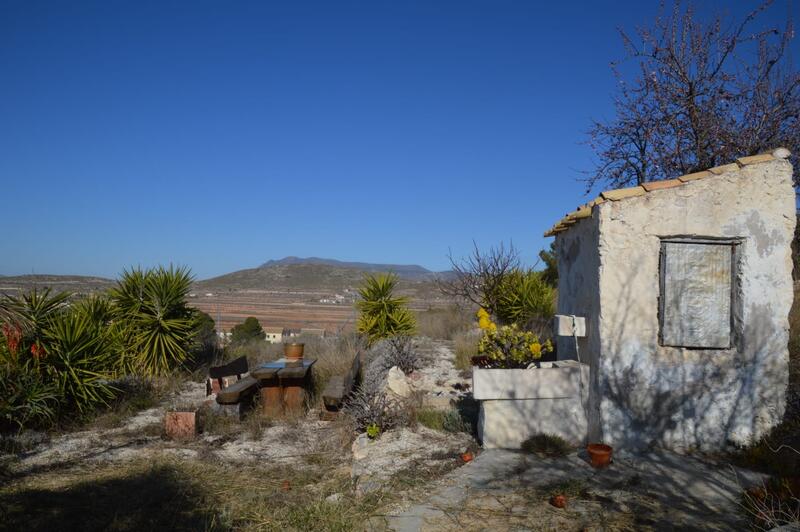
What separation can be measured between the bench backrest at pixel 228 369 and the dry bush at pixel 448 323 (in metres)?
6.68

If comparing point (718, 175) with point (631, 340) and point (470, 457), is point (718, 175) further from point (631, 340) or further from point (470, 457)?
point (470, 457)

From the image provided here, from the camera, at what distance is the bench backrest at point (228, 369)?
Answer: 9141 millimetres

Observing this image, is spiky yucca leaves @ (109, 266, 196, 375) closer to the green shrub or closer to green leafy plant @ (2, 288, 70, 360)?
green leafy plant @ (2, 288, 70, 360)

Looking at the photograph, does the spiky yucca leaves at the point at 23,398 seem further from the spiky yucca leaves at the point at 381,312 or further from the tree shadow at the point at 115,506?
the spiky yucca leaves at the point at 381,312

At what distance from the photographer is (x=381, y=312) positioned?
13.4m

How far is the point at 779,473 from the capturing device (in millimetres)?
4883

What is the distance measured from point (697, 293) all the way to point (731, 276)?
15.8 inches

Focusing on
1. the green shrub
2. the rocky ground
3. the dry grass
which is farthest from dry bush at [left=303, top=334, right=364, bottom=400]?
the green shrub

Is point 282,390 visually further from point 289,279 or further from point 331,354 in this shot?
point 289,279

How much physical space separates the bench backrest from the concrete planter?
522cm

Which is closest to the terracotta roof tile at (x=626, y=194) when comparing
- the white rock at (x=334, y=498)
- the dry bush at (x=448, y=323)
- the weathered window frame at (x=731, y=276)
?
the weathered window frame at (x=731, y=276)

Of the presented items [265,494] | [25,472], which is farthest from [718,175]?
[25,472]

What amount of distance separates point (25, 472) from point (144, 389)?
13.5 ft

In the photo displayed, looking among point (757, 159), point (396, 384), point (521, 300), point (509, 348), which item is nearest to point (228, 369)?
point (396, 384)
